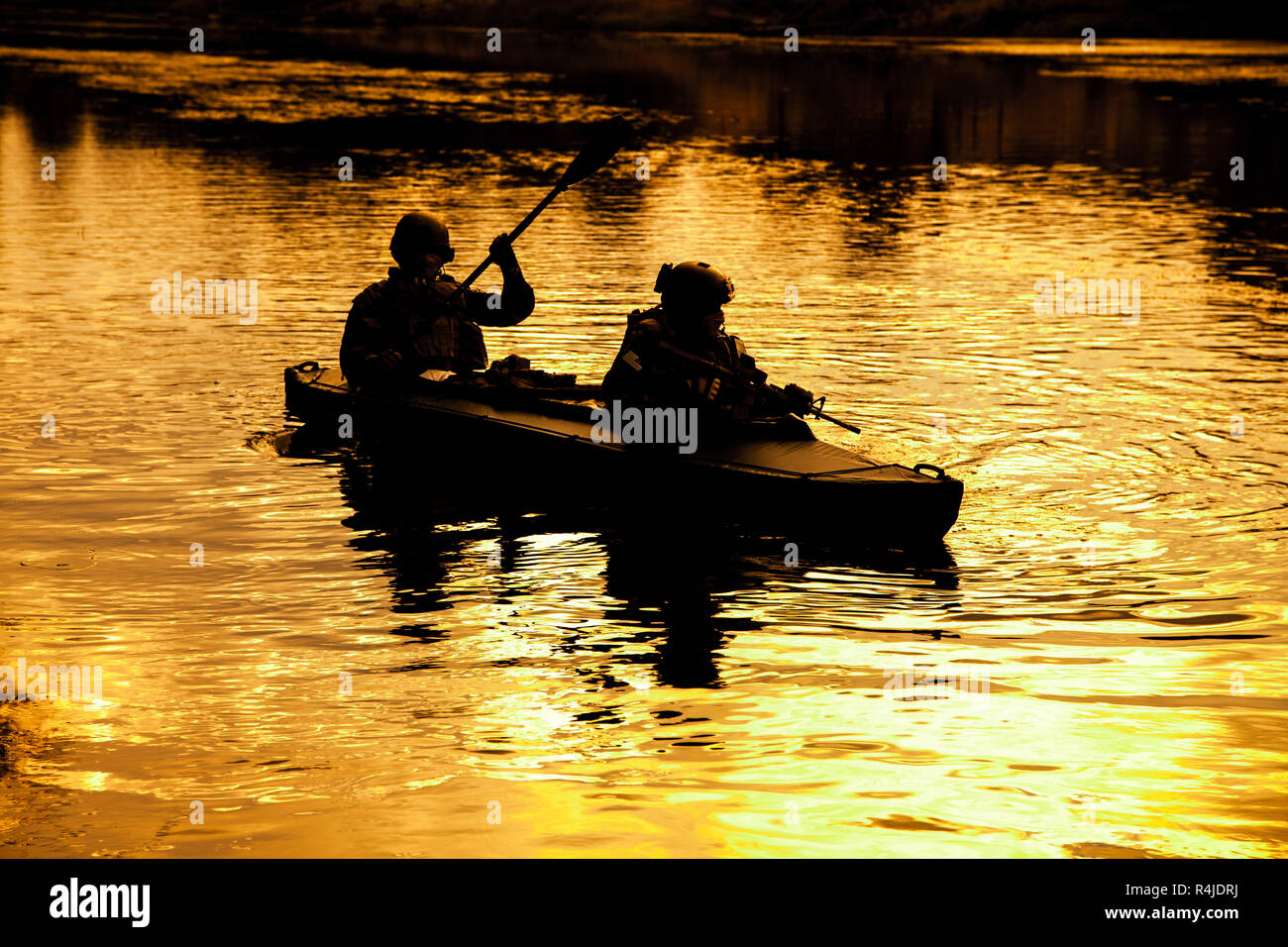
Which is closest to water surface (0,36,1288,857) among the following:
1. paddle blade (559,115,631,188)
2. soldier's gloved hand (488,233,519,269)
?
soldier's gloved hand (488,233,519,269)

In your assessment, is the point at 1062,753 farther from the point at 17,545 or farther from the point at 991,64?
the point at 991,64

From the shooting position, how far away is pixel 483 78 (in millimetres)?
53500

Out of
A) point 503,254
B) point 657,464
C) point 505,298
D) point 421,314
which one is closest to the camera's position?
point 657,464

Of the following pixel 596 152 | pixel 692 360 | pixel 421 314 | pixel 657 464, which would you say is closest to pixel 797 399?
pixel 692 360

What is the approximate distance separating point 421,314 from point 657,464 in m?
3.13

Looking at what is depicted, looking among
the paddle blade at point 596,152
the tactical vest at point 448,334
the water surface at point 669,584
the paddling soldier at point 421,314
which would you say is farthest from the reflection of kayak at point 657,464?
the paddle blade at point 596,152

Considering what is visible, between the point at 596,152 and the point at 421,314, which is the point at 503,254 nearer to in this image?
the point at 421,314

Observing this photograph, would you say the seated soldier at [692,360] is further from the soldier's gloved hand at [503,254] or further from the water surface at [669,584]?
the soldier's gloved hand at [503,254]

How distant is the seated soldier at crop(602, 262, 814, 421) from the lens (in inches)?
397

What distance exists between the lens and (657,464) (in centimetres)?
1002

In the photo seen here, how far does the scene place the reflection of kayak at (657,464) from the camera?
948cm

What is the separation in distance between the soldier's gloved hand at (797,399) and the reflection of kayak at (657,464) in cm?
11

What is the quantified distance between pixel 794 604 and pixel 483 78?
46744 millimetres
